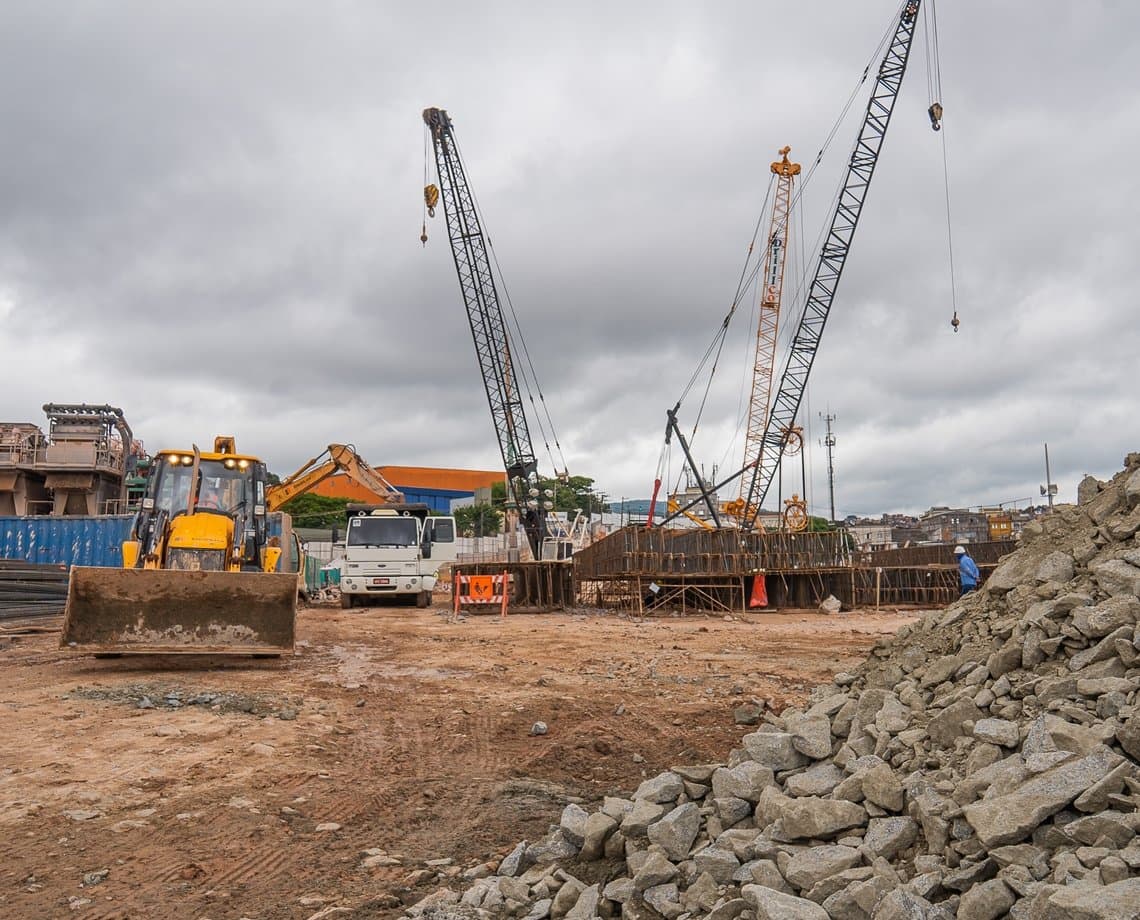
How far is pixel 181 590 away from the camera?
11242 millimetres

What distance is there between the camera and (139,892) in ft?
15.3

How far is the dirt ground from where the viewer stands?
16.1 feet

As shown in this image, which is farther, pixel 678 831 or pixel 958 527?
pixel 958 527

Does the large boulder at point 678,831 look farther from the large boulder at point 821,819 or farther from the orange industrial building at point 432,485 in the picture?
the orange industrial building at point 432,485

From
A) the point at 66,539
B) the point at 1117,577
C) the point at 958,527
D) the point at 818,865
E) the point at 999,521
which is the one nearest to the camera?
the point at 818,865

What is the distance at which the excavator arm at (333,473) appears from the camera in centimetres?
2571

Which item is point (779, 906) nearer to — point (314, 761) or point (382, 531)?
point (314, 761)

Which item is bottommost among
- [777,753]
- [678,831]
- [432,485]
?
[678,831]

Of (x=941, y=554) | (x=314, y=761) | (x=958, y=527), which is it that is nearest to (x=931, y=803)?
(x=314, y=761)

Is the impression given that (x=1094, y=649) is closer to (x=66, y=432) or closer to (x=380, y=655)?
(x=380, y=655)

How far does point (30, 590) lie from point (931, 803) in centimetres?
2187

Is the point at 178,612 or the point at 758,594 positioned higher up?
the point at 178,612

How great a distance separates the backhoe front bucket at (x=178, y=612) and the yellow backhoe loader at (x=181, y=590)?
1 centimetres

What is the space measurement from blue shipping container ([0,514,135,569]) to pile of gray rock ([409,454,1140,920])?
2888 cm
